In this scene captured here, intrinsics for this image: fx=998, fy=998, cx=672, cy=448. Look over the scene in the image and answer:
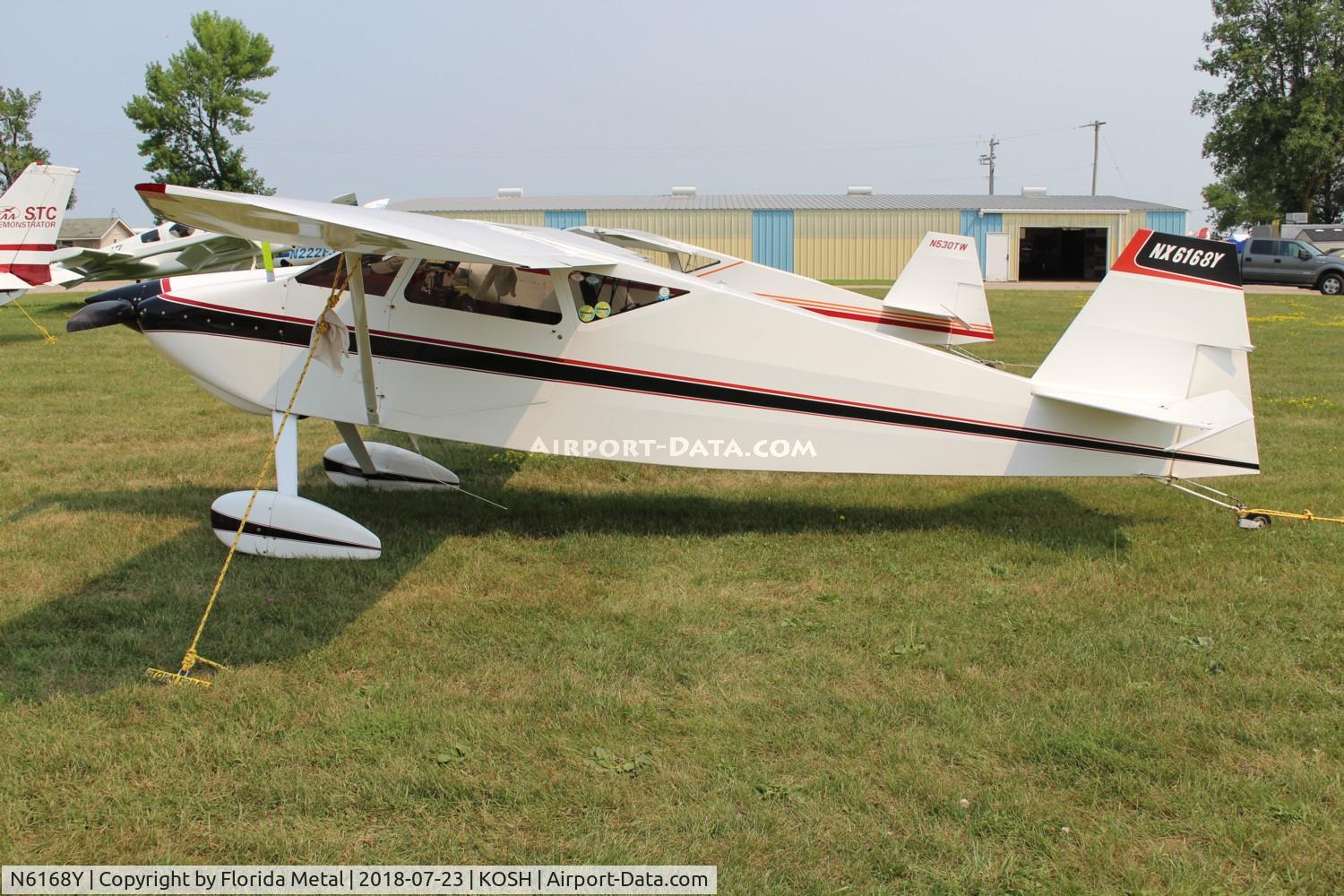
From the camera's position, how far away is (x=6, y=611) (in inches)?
208

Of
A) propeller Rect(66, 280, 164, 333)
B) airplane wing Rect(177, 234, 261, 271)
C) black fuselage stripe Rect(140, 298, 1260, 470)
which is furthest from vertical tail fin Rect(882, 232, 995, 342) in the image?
airplane wing Rect(177, 234, 261, 271)

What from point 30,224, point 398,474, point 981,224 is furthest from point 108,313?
point 981,224

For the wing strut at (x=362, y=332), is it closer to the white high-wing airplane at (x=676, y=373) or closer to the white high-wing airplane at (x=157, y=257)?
the white high-wing airplane at (x=676, y=373)

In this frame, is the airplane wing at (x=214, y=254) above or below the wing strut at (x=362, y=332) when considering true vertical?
above

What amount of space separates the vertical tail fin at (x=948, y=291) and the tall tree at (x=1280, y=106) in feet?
152

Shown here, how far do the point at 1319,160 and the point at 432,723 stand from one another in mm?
58769

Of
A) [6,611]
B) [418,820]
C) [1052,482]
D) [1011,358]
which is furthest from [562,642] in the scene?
[1011,358]

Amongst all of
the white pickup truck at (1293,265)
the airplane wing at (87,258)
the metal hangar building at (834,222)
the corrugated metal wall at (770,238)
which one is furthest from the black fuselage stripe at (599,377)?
the corrugated metal wall at (770,238)

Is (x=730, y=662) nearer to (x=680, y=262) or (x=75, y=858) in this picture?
(x=75, y=858)

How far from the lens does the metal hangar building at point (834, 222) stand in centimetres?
4588

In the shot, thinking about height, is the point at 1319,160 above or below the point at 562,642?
above

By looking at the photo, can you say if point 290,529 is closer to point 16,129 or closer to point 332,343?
point 332,343

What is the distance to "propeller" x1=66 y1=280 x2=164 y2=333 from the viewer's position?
6.27 m

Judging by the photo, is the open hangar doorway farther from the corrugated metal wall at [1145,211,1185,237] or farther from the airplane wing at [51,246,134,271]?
the airplane wing at [51,246,134,271]
